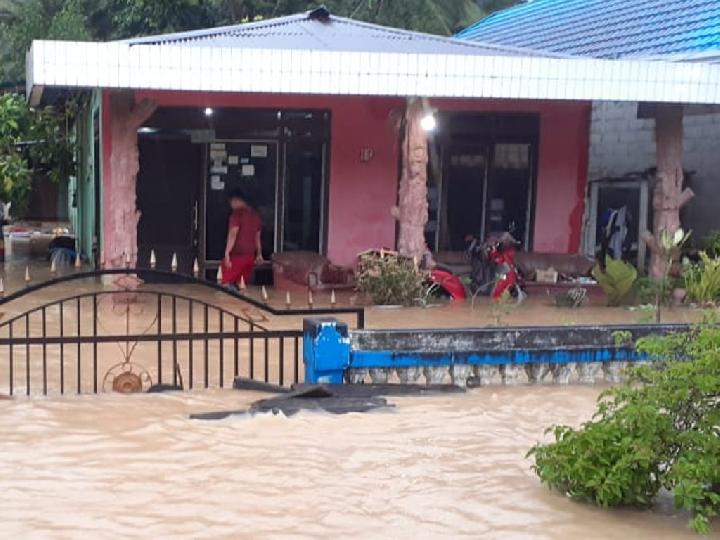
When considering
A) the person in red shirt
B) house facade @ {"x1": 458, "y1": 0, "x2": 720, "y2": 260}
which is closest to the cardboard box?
house facade @ {"x1": 458, "y1": 0, "x2": 720, "y2": 260}

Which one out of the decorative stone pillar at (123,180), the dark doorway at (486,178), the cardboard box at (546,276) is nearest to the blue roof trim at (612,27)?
the dark doorway at (486,178)

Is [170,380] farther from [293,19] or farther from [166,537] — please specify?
[293,19]

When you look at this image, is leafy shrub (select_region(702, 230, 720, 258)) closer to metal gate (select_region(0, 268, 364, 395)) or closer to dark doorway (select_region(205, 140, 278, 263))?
metal gate (select_region(0, 268, 364, 395))

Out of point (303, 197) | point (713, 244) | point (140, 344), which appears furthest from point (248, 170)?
point (713, 244)

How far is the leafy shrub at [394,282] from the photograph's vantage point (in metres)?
12.7

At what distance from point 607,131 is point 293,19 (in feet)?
20.1

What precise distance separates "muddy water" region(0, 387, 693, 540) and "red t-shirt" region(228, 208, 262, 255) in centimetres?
607

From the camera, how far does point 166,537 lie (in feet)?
16.3

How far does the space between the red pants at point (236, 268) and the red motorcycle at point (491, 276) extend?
2565 mm

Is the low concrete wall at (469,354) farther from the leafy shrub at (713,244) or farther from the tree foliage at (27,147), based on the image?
the tree foliage at (27,147)

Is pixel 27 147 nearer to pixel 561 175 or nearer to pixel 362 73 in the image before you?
pixel 362 73

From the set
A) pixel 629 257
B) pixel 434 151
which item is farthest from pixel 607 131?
pixel 434 151

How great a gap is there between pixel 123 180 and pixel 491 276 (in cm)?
527

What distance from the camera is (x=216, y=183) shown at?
15305 millimetres
